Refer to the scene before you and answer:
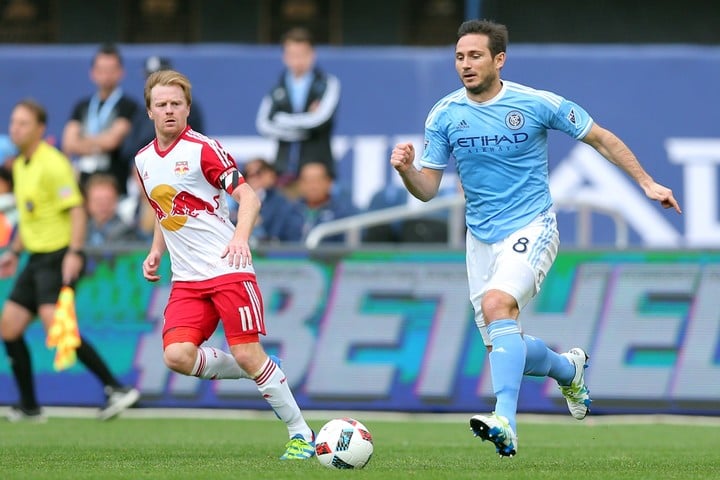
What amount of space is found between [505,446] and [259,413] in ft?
21.7

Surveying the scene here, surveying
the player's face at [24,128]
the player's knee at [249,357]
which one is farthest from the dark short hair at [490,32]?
the player's face at [24,128]

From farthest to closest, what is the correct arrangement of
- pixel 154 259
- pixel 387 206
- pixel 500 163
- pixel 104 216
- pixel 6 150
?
1. pixel 6 150
2. pixel 387 206
3. pixel 104 216
4. pixel 154 259
5. pixel 500 163

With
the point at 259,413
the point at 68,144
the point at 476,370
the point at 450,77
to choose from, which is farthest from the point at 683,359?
the point at 68,144

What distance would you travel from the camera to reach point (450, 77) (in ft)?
57.2

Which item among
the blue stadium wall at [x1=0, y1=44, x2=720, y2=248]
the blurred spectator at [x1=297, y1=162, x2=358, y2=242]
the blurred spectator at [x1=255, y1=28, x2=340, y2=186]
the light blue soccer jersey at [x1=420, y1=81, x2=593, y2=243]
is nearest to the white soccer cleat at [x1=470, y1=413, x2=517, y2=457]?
the light blue soccer jersey at [x1=420, y1=81, x2=593, y2=243]

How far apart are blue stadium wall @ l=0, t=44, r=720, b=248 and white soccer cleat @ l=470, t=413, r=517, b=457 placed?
9.34 metres

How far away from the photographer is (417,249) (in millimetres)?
13820

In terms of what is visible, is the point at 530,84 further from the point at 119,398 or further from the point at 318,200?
the point at 119,398

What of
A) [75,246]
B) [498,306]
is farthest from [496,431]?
[75,246]

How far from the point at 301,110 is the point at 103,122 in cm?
218

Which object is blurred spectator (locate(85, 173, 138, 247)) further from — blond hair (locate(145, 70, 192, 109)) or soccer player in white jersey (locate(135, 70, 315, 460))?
blond hair (locate(145, 70, 192, 109))

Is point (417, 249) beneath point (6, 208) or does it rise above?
above

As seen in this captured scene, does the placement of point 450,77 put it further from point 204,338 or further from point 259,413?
point 204,338

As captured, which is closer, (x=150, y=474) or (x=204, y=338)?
(x=150, y=474)
